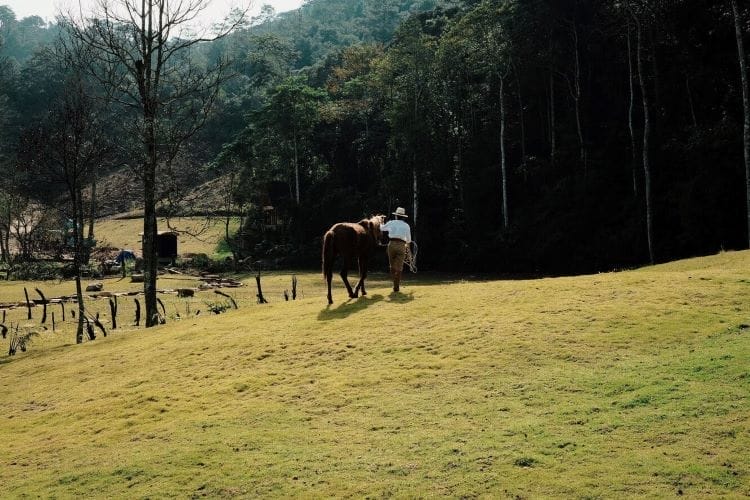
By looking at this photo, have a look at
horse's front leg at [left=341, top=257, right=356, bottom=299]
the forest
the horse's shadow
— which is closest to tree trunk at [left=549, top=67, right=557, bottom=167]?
the forest

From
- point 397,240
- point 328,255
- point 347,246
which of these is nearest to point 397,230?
point 397,240

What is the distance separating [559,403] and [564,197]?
115 ft

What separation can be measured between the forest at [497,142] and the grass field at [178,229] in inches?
123

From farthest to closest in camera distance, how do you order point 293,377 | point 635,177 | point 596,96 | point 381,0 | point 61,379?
1. point 381,0
2. point 596,96
3. point 635,177
4. point 61,379
5. point 293,377

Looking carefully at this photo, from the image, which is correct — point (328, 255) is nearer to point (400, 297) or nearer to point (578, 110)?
point (400, 297)

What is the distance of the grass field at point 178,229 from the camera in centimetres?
6581

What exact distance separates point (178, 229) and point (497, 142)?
36.8 m

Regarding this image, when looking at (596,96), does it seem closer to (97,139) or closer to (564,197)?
(564,197)

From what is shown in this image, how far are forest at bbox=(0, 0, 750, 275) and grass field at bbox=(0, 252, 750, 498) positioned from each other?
10.1m

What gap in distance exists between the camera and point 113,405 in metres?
10.9

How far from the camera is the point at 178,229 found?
6856 cm

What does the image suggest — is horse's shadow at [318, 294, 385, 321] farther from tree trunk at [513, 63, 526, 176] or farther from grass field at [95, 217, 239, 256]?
grass field at [95, 217, 239, 256]

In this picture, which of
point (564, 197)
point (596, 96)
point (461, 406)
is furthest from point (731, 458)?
point (596, 96)

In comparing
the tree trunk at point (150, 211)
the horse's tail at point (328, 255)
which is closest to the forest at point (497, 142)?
the tree trunk at point (150, 211)
